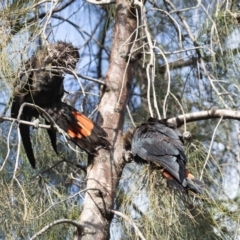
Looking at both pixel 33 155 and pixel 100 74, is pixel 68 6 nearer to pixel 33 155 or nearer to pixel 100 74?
pixel 100 74

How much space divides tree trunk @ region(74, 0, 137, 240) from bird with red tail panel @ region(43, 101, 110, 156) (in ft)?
0.11

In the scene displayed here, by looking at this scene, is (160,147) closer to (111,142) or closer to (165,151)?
(165,151)

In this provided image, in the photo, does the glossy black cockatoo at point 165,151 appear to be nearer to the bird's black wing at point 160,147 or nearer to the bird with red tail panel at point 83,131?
the bird's black wing at point 160,147

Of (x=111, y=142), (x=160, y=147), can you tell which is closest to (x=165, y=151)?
(x=160, y=147)

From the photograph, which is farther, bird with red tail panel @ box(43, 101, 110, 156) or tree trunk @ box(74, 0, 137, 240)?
bird with red tail panel @ box(43, 101, 110, 156)

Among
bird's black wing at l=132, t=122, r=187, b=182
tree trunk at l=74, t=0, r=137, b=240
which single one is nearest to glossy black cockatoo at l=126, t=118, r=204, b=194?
bird's black wing at l=132, t=122, r=187, b=182

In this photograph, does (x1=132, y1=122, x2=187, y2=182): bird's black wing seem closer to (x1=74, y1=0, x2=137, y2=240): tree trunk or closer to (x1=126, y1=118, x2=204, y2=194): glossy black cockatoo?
(x1=126, y1=118, x2=204, y2=194): glossy black cockatoo

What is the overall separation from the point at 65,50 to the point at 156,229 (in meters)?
0.71

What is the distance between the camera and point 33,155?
10.9 feet

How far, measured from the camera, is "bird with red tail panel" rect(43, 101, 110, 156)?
293 centimetres

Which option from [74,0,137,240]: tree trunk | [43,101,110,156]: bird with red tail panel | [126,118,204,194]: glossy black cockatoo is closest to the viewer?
[126,118,204,194]: glossy black cockatoo

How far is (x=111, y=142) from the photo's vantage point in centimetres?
296

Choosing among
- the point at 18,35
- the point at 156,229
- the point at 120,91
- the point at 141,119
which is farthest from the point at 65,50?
the point at 141,119

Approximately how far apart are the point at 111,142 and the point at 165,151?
0.29 m
